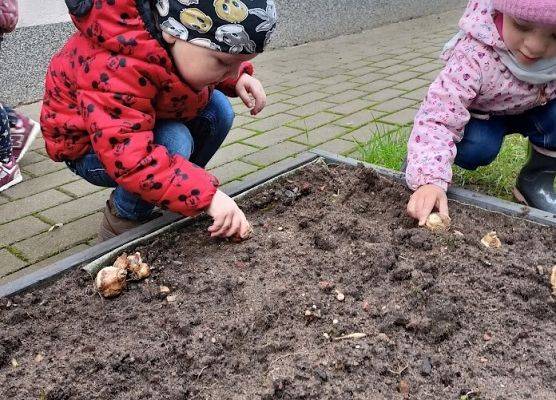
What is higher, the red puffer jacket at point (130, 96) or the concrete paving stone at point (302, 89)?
the red puffer jacket at point (130, 96)

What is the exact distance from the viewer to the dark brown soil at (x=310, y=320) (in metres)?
1.53

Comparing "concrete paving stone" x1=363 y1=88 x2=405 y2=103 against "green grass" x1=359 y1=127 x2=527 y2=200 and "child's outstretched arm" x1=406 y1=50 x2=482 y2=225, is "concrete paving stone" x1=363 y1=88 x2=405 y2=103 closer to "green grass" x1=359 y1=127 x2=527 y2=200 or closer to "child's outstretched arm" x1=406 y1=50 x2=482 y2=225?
"green grass" x1=359 y1=127 x2=527 y2=200

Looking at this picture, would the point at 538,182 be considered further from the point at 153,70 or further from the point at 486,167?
the point at 153,70

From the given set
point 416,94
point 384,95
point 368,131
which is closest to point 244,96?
point 368,131

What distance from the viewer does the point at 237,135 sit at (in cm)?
380

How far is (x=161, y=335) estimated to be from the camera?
170cm

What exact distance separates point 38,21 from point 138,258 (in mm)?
3131

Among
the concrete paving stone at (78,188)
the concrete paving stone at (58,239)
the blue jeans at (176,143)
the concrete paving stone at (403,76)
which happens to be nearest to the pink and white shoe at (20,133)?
the concrete paving stone at (78,188)

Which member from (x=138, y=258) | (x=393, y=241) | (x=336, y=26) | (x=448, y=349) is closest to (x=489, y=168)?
(x=393, y=241)

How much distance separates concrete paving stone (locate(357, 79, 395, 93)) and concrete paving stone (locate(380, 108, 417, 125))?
0.57 meters

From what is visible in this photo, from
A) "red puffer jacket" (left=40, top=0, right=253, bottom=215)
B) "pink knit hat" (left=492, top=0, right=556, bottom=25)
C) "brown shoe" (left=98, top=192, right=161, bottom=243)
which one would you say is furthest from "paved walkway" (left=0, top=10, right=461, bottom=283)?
"pink knit hat" (left=492, top=0, right=556, bottom=25)

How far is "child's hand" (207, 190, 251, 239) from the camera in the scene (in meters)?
1.92

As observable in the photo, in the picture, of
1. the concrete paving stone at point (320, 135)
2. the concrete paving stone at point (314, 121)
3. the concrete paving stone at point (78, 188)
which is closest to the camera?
the concrete paving stone at point (78, 188)

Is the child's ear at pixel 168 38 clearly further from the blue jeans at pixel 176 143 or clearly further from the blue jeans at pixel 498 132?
the blue jeans at pixel 498 132
